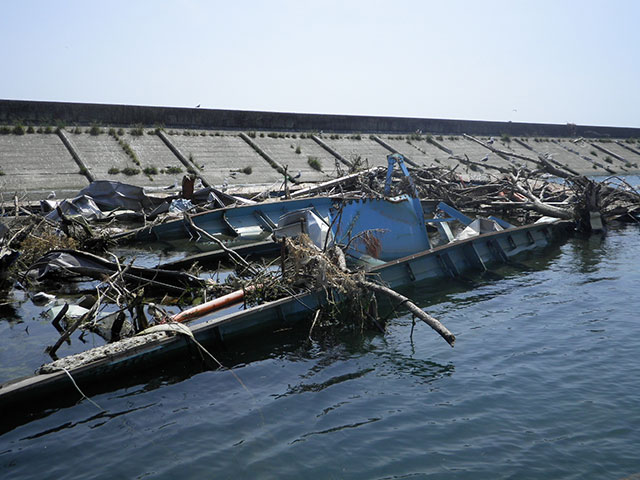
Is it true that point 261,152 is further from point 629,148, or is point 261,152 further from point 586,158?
point 629,148

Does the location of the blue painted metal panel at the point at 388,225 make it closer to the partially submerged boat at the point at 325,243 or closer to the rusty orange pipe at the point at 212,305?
the partially submerged boat at the point at 325,243

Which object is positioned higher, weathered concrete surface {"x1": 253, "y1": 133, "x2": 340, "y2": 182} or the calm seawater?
weathered concrete surface {"x1": 253, "y1": 133, "x2": 340, "y2": 182}

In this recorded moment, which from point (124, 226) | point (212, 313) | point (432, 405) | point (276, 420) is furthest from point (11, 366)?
point (124, 226)

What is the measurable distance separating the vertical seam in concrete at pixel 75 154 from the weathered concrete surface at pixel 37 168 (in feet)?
0.38

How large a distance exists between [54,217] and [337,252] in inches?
355

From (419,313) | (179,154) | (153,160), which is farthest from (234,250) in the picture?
(179,154)

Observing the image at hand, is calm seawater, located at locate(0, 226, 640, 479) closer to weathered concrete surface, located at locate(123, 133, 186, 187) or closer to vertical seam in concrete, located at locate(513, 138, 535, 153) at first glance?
weathered concrete surface, located at locate(123, 133, 186, 187)

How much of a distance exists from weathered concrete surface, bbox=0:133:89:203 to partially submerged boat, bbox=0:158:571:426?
6.42m

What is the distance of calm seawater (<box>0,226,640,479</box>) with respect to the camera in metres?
4.98

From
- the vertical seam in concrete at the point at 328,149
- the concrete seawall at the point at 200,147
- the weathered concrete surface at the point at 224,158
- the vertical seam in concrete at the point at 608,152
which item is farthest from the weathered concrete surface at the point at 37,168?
the vertical seam in concrete at the point at 608,152

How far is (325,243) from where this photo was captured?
27.0ft

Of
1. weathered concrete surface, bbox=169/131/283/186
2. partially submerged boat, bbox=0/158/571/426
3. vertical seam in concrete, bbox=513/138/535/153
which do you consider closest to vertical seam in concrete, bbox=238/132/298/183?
weathered concrete surface, bbox=169/131/283/186

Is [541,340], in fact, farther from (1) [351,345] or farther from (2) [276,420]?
(2) [276,420]

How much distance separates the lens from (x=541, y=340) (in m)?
7.90
